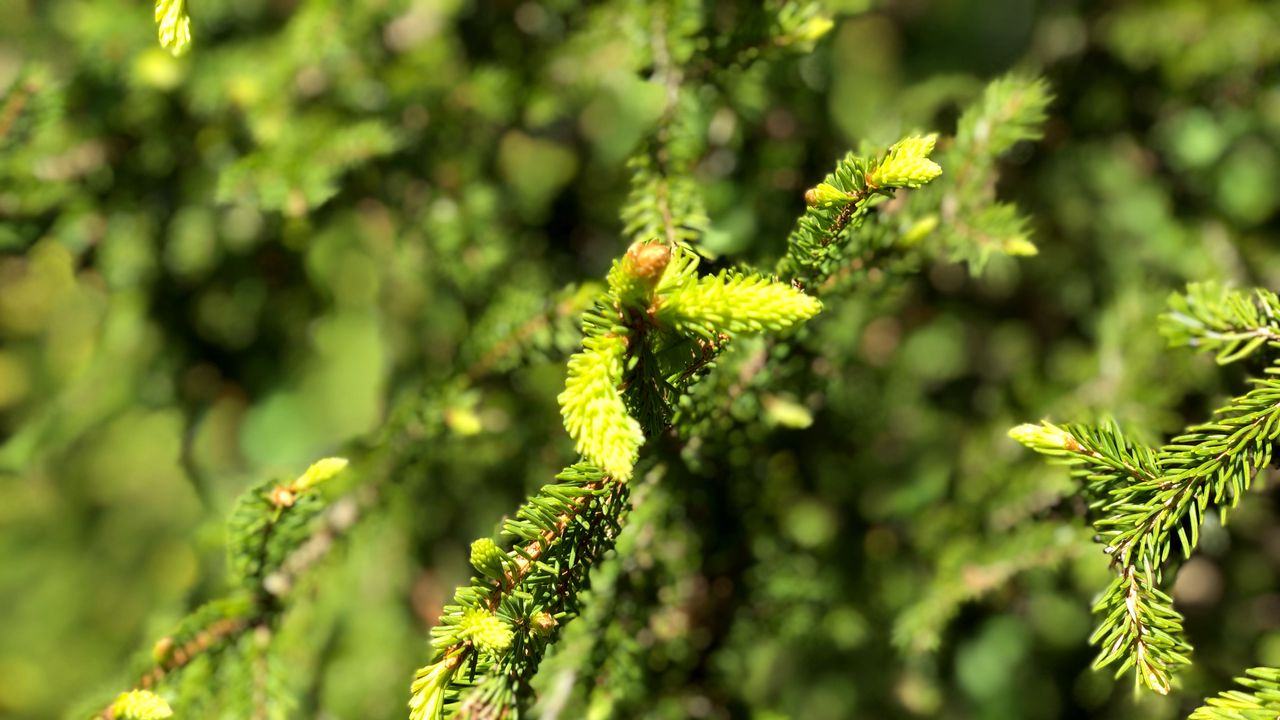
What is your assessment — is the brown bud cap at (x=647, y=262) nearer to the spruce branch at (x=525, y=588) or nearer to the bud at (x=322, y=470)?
the spruce branch at (x=525, y=588)

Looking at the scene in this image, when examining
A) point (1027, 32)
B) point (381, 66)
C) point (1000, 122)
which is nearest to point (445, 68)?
point (381, 66)

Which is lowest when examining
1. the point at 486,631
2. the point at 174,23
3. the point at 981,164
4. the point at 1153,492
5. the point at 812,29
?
the point at 1153,492

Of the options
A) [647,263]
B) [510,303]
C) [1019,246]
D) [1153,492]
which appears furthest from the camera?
[510,303]

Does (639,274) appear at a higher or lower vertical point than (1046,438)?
higher

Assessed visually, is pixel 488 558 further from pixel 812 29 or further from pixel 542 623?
pixel 812 29

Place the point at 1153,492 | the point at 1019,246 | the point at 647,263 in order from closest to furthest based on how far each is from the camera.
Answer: the point at 647,263, the point at 1153,492, the point at 1019,246

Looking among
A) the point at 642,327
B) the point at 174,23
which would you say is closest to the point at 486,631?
the point at 642,327
